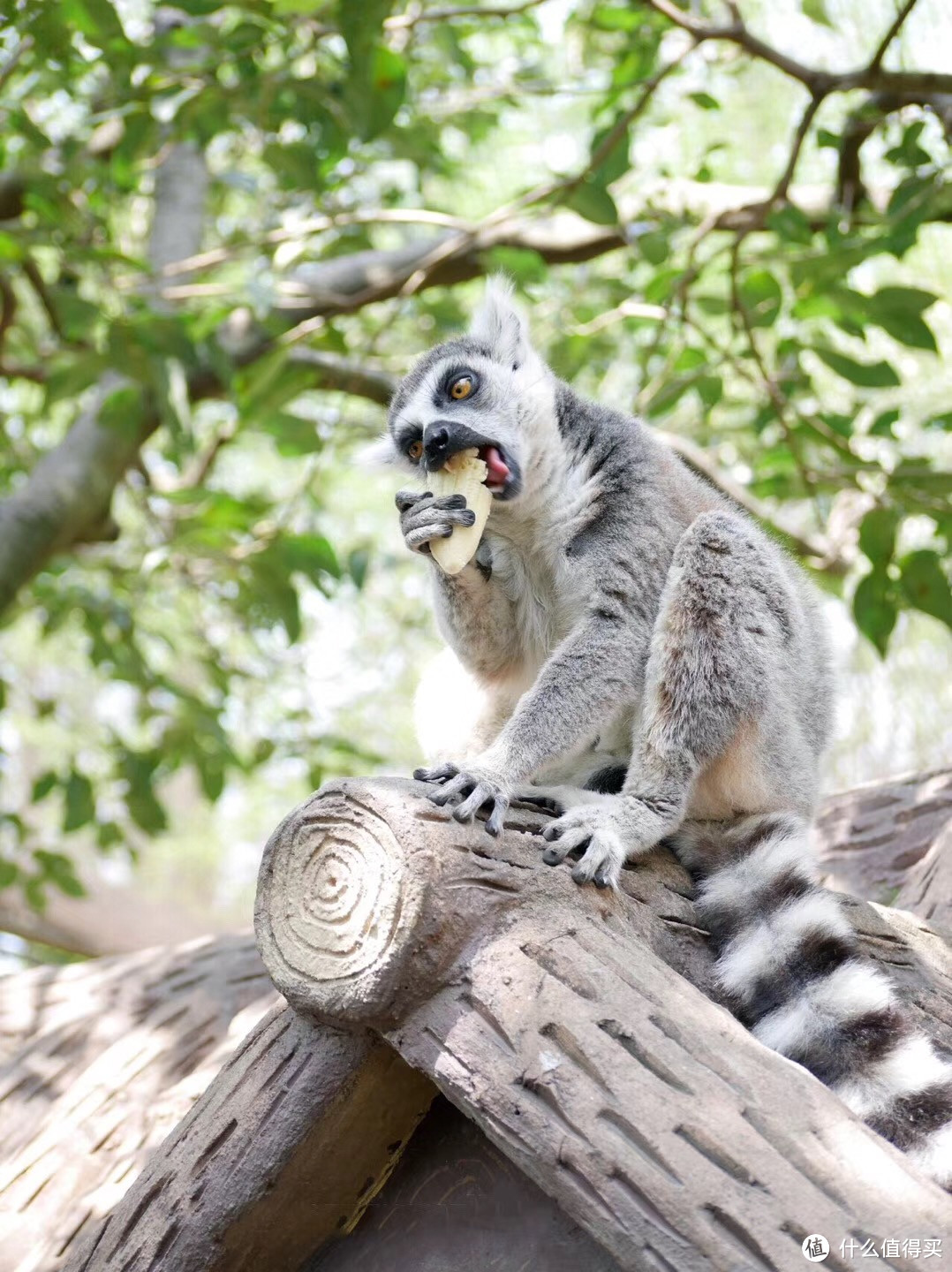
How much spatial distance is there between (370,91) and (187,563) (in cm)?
299

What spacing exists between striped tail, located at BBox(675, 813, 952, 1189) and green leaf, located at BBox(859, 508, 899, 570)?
5.92ft

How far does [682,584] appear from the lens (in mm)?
3480

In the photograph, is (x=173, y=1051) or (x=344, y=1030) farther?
(x=173, y=1051)

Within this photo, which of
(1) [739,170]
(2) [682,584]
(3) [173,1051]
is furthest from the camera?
(1) [739,170]

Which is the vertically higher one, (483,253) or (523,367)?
(523,367)

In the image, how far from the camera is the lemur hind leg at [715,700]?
130 inches

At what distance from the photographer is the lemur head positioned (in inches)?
153

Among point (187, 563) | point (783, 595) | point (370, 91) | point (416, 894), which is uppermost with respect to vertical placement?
point (370, 91)

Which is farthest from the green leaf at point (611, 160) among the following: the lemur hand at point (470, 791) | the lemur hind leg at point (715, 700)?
the lemur hand at point (470, 791)

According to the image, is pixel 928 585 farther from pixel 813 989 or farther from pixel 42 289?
pixel 42 289

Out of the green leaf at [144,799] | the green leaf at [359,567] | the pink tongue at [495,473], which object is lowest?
the green leaf at [144,799]

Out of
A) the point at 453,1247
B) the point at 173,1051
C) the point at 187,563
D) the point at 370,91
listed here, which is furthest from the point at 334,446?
the point at 453,1247

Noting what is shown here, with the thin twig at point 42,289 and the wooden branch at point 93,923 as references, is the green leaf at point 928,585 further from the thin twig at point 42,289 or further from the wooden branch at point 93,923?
the wooden branch at point 93,923

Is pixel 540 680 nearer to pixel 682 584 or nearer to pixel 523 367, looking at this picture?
pixel 682 584
